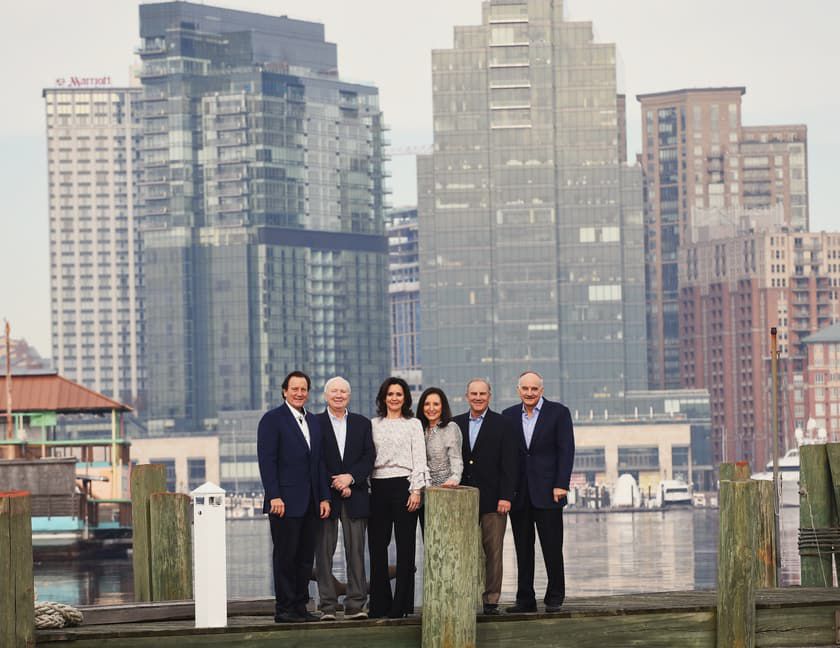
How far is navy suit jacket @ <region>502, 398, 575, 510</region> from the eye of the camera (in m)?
18.4

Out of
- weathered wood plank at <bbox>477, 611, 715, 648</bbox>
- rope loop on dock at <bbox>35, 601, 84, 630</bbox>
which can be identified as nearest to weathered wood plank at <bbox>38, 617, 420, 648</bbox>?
rope loop on dock at <bbox>35, 601, 84, 630</bbox>

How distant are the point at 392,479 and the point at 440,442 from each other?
588 mm

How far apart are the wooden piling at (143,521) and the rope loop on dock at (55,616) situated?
15.4 feet

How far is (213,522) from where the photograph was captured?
1728 centimetres

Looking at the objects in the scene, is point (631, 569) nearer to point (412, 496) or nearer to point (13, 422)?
point (13, 422)

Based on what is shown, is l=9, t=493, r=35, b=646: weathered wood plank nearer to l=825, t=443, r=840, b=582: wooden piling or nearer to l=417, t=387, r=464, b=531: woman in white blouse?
l=417, t=387, r=464, b=531: woman in white blouse

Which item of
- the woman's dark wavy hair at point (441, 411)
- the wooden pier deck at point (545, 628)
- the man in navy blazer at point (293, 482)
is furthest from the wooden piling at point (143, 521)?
the woman's dark wavy hair at point (441, 411)

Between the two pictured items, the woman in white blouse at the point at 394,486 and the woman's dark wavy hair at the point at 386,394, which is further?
the woman's dark wavy hair at the point at 386,394

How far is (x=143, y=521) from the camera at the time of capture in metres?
22.7

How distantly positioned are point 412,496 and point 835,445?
576cm

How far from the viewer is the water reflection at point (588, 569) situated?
198ft

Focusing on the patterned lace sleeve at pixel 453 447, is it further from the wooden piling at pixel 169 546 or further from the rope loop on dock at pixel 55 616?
the wooden piling at pixel 169 546

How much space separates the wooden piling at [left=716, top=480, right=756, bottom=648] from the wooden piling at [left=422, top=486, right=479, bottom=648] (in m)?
2.35

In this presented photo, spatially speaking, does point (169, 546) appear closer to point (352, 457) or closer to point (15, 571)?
point (352, 457)
